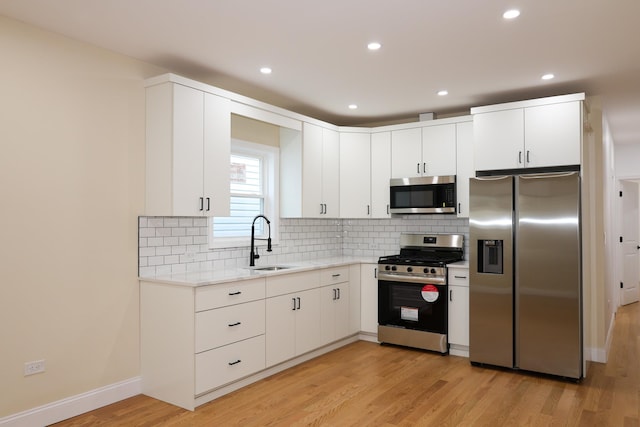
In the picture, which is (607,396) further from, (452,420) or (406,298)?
(406,298)

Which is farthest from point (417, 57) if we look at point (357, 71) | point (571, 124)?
point (571, 124)

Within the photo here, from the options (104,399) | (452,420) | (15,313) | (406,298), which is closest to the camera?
(15,313)

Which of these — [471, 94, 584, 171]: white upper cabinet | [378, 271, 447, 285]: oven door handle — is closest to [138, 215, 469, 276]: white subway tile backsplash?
[378, 271, 447, 285]: oven door handle

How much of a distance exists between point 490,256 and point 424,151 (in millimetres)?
1483

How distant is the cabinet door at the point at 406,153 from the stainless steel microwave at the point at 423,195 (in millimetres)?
99

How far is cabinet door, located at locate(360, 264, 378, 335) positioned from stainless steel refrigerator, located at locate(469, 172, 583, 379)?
115cm

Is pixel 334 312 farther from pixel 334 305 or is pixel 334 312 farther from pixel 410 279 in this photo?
pixel 410 279

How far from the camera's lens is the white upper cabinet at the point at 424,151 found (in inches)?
201

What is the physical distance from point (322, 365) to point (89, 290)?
221cm

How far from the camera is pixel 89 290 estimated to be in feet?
11.2

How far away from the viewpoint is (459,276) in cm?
471

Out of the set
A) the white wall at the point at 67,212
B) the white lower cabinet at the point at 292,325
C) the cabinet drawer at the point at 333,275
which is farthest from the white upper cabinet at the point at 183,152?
the cabinet drawer at the point at 333,275

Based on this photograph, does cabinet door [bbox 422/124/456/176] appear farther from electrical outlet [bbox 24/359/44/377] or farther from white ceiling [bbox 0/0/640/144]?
electrical outlet [bbox 24/359/44/377]

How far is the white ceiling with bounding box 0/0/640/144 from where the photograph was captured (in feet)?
9.27
